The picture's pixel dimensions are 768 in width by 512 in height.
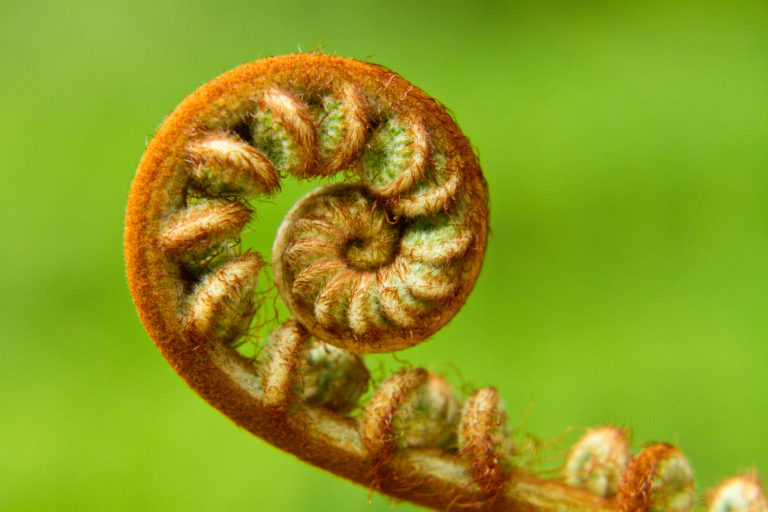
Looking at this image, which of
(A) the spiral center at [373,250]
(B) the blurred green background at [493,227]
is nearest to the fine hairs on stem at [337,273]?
(A) the spiral center at [373,250]

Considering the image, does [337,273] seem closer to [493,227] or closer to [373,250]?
[373,250]

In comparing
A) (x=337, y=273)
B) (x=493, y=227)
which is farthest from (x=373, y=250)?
(x=493, y=227)

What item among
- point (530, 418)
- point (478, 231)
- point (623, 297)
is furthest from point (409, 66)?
point (478, 231)

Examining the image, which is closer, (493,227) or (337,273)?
(337,273)

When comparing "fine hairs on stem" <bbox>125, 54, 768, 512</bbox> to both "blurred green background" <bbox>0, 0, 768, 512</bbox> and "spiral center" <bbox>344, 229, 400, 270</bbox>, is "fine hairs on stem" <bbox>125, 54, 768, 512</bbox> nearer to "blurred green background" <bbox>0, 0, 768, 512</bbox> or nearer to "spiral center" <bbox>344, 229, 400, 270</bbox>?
"spiral center" <bbox>344, 229, 400, 270</bbox>

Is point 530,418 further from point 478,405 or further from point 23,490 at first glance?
point 23,490

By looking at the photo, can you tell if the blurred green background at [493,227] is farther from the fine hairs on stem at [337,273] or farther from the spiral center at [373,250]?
the spiral center at [373,250]
